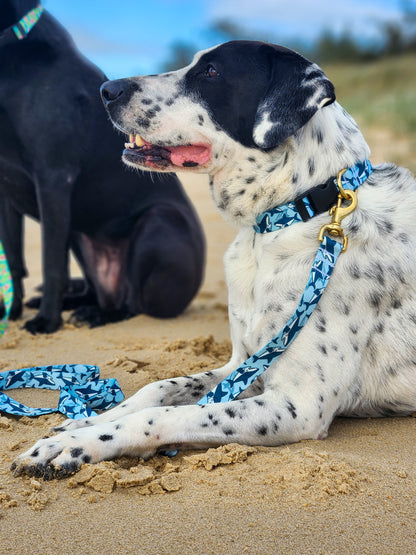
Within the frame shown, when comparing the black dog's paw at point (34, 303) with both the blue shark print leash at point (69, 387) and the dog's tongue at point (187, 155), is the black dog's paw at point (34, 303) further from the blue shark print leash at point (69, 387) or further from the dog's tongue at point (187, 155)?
the dog's tongue at point (187, 155)

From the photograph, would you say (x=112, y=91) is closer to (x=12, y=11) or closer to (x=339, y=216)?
(x=339, y=216)

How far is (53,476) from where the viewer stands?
228cm

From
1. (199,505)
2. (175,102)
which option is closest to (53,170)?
(175,102)

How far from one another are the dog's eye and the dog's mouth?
30 cm

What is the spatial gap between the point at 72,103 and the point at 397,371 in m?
2.54

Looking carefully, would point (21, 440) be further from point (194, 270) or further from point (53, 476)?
point (194, 270)

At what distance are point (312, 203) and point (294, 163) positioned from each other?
183mm

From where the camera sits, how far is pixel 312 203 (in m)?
2.73

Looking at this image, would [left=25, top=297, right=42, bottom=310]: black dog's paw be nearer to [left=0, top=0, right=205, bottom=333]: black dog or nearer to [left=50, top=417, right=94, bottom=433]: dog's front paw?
[left=0, top=0, right=205, bottom=333]: black dog

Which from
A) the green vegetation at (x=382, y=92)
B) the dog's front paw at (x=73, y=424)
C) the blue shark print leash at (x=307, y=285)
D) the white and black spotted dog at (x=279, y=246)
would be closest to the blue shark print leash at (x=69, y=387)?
the dog's front paw at (x=73, y=424)

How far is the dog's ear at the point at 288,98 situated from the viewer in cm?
267

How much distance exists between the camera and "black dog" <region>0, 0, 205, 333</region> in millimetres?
4070

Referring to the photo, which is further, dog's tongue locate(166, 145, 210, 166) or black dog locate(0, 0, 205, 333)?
black dog locate(0, 0, 205, 333)

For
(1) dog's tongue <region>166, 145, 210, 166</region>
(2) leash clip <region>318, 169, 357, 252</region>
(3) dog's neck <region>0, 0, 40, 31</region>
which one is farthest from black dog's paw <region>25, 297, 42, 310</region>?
(2) leash clip <region>318, 169, 357, 252</region>
